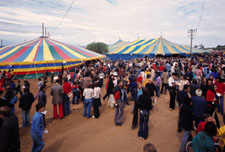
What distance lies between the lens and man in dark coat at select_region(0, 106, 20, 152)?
2.40m

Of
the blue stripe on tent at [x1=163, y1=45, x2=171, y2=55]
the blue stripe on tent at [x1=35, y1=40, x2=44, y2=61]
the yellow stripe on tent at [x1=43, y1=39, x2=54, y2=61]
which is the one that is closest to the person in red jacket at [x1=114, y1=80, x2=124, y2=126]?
the yellow stripe on tent at [x1=43, y1=39, x2=54, y2=61]

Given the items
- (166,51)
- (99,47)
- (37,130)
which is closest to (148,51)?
(166,51)

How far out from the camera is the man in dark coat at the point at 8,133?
240 cm

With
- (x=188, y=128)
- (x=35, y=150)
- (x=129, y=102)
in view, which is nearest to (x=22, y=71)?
(x=129, y=102)

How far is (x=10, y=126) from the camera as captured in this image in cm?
250

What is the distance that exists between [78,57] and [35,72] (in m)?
9.25

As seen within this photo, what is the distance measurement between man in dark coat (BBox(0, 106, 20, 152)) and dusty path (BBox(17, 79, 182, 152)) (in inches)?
58.7

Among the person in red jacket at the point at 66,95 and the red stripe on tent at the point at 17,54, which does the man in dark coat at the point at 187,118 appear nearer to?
the person in red jacket at the point at 66,95

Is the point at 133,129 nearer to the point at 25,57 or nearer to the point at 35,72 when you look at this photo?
the point at 25,57

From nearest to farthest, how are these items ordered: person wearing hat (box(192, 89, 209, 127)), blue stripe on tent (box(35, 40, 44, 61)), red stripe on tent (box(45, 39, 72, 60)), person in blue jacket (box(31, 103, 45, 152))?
1. person in blue jacket (box(31, 103, 45, 152))
2. person wearing hat (box(192, 89, 209, 127))
3. blue stripe on tent (box(35, 40, 44, 61))
4. red stripe on tent (box(45, 39, 72, 60))

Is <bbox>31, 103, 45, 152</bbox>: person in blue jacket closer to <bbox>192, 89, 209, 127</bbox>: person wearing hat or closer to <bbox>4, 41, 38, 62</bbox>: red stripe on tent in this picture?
<bbox>192, 89, 209, 127</bbox>: person wearing hat

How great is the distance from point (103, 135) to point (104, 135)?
3cm

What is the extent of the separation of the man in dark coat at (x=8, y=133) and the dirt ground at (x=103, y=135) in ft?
4.90

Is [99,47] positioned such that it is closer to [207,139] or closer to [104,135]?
[104,135]
